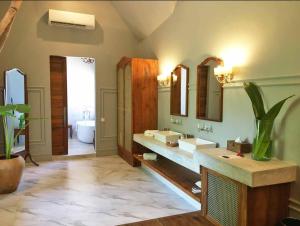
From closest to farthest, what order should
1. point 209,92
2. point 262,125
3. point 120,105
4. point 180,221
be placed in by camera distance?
point 262,125, point 180,221, point 209,92, point 120,105

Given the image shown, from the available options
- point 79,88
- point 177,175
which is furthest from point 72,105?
point 177,175

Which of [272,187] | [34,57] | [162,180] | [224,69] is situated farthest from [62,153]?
[272,187]

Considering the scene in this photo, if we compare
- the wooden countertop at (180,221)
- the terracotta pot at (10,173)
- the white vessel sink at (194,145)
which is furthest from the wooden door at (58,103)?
the wooden countertop at (180,221)

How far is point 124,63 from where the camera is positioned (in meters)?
4.93

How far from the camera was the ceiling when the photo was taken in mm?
4105

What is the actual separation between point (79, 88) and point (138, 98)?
135 inches

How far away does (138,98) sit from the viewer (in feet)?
15.1

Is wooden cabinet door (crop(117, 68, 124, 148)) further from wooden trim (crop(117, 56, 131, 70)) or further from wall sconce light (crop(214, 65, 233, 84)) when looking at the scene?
wall sconce light (crop(214, 65, 233, 84))

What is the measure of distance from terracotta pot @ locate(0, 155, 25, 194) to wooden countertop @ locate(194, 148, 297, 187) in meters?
2.59

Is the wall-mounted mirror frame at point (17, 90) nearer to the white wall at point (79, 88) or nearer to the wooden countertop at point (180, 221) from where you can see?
the white wall at point (79, 88)

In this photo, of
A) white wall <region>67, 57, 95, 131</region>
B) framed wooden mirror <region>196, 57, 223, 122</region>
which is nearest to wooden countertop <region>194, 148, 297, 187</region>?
framed wooden mirror <region>196, 57, 223, 122</region>

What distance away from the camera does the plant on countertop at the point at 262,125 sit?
2.19 m

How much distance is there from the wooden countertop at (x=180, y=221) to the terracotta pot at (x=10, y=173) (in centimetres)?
184

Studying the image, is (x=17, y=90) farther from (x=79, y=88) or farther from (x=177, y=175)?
(x=177, y=175)
